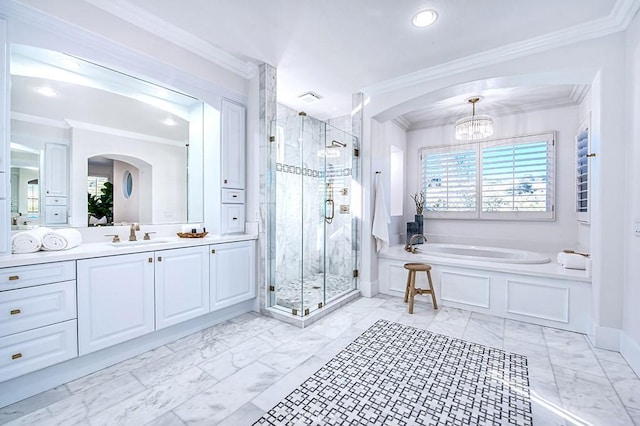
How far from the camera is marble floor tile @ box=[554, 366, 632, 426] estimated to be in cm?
157

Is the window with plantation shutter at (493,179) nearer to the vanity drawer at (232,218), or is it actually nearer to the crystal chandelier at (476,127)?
the crystal chandelier at (476,127)

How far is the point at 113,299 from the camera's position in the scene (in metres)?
2.04

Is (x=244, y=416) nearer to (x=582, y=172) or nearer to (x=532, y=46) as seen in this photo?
(x=532, y=46)

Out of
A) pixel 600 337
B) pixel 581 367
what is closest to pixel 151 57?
pixel 581 367

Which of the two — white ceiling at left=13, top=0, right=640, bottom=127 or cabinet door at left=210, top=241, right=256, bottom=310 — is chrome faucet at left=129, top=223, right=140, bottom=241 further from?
white ceiling at left=13, top=0, right=640, bottom=127

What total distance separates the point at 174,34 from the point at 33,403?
2.91 metres

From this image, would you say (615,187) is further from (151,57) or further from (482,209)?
(151,57)

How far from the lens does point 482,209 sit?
443 cm

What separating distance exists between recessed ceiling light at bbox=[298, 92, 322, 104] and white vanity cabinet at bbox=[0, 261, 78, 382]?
3.13 meters

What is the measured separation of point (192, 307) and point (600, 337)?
354cm

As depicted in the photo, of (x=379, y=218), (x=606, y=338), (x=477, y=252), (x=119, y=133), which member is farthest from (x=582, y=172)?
(x=119, y=133)

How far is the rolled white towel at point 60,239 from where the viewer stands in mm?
1938

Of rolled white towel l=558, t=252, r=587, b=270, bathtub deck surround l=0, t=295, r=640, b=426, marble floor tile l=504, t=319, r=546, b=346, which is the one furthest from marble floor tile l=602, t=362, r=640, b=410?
rolled white towel l=558, t=252, r=587, b=270

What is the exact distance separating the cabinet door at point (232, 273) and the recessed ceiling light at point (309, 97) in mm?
2152
